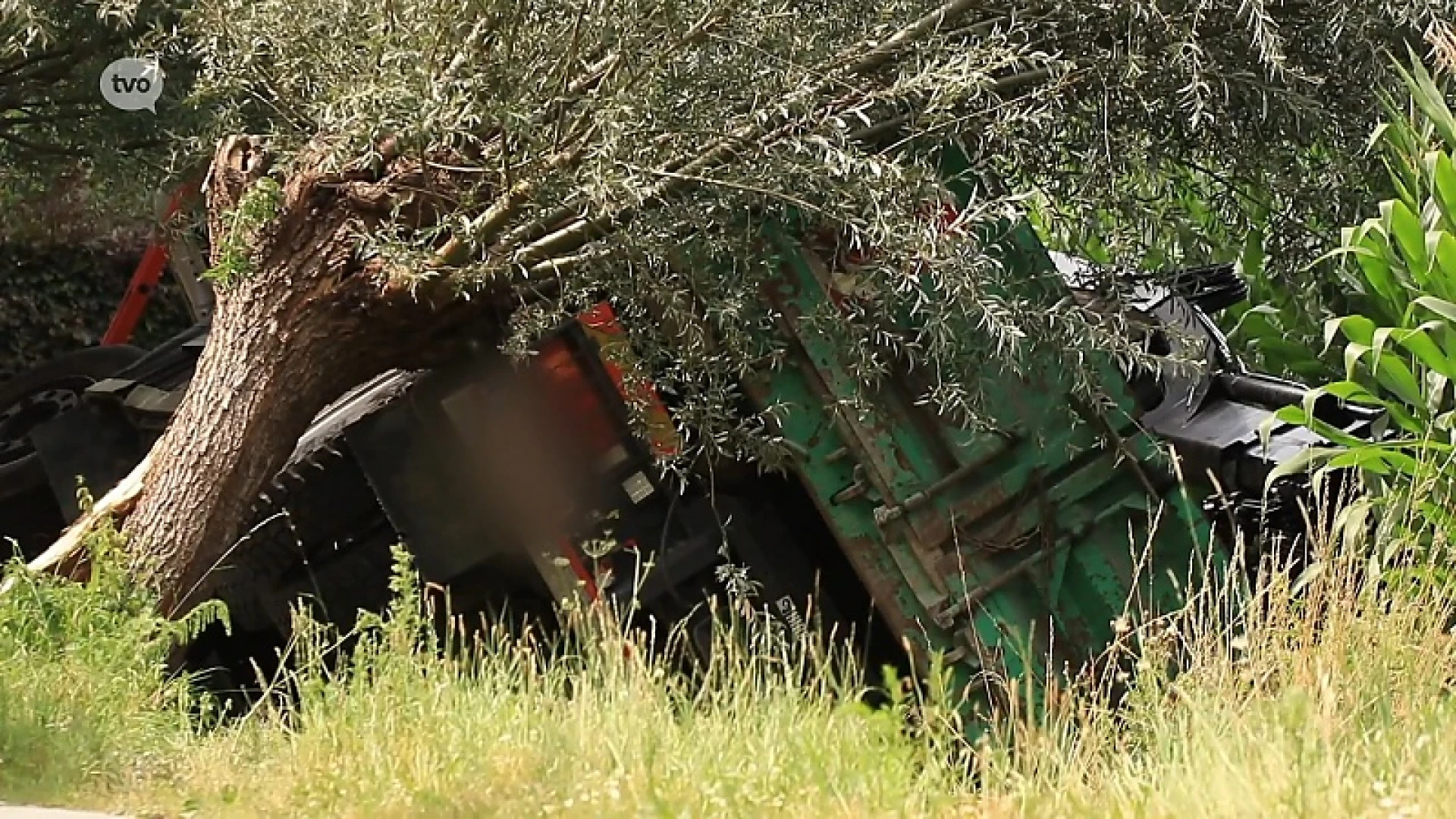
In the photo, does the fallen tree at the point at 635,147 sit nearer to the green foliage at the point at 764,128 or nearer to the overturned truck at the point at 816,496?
the green foliage at the point at 764,128

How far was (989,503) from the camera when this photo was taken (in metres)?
5.37

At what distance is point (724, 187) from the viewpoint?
4828 millimetres

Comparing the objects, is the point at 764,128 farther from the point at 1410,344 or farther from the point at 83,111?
the point at 83,111

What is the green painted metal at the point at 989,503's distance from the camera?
529 cm

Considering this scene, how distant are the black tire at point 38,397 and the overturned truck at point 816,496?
1.52m

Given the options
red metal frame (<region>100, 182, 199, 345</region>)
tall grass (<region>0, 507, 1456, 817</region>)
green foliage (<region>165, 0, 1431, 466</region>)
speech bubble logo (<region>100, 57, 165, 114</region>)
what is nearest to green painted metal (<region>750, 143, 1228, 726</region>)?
green foliage (<region>165, 0, 1431, 466</region>)

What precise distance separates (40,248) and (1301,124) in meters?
10.2

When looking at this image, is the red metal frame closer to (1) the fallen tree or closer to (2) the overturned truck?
(2) the overturned truck

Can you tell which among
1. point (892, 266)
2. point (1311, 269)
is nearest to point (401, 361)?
point (892, 266)

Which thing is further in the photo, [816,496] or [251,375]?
[251,375]

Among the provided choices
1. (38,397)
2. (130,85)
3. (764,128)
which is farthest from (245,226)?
(38,397)

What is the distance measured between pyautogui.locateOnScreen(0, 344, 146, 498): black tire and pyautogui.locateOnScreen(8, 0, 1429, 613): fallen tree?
1611mm

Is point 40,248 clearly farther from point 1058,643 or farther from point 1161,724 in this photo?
point 1161,724

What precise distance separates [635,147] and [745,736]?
168cm
